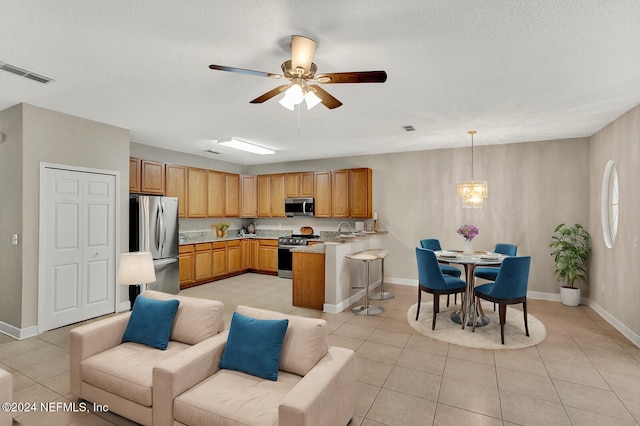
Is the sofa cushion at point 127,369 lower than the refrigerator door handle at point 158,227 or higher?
lower

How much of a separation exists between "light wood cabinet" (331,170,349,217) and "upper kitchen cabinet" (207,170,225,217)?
8.29 feet

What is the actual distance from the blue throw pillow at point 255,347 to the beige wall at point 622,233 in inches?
159

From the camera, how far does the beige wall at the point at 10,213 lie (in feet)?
12.2

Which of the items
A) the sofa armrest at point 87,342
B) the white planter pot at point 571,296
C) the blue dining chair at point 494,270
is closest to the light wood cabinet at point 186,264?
the sofa armrest at point 87,342

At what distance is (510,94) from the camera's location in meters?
3.30

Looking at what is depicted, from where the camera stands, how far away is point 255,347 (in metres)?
2.09

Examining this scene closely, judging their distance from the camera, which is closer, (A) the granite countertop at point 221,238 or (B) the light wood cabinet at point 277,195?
(A) the granite countertop at point 221,238

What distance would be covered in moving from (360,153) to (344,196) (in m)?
0.94

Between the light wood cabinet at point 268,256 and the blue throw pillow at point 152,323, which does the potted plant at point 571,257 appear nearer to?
the light wood cabinet at point 268,256

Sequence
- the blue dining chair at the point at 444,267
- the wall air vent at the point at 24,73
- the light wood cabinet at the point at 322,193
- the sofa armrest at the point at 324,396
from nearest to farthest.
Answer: the sofa armrest at the point at 324,396 < the wall air vent at the point at 24,73 < the blue dining chair at the point at 444,267 < the light wood cabinet at the point at 322,193

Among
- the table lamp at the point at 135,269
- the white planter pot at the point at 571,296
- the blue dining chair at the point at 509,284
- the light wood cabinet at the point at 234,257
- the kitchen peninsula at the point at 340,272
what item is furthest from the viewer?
the light wood cabinet at the point at 234,257

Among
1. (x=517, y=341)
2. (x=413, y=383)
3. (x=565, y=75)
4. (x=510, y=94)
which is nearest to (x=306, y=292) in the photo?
(x=413, y=383)

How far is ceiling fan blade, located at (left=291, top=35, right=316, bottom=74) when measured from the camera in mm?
2154

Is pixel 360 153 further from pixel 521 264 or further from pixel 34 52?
pixel 34 52
